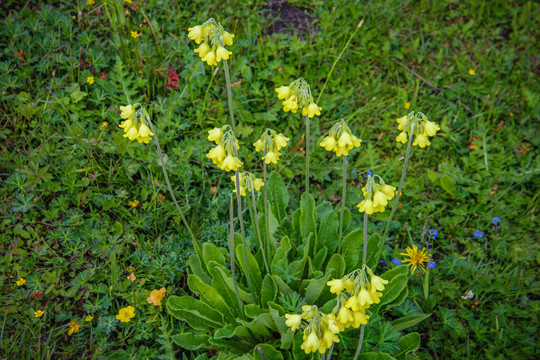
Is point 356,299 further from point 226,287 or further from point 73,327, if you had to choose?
point 73,327

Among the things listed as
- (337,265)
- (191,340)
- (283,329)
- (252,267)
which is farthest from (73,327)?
(337,265)

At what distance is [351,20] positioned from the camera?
14.8ft

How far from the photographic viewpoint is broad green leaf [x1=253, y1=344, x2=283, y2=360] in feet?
7.44

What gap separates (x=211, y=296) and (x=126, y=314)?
0.58 m

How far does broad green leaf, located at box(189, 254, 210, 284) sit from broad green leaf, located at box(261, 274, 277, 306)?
487mm

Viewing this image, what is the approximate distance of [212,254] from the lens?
2674 mm

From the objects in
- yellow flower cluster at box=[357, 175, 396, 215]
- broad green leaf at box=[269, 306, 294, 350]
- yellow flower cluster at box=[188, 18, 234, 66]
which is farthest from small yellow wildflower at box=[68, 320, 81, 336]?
yellow flower cluster at box=[357, 175, 396, 215]

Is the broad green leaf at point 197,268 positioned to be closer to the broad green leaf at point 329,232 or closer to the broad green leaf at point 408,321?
the broad green leaf at point 329,232

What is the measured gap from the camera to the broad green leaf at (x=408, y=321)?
254cm

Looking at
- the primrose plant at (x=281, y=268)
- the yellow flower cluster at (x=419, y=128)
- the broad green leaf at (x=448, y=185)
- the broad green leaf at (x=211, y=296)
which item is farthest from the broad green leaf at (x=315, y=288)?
the broad green leaf at (x=448, y=185)

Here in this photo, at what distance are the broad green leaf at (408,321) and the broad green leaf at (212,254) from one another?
115 centimetres

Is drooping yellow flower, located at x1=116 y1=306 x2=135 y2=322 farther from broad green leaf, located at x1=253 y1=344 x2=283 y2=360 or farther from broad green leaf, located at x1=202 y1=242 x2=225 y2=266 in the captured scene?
broad green leaf, located at x1=253 y1=344 x2=283 y2=360

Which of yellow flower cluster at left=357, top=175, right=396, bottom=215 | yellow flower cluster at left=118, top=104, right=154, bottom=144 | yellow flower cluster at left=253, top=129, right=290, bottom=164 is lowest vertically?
yellow flower cluster at left=357, top=175, right=396, bottom=215

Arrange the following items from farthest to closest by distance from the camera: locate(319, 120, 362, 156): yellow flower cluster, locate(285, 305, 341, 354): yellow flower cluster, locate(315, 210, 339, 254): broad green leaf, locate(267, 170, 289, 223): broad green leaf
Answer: locate(267, 170, 289, 223): broad green leaf
locate(315, 210, 339, 254): broad green leaf
locate(319, 120, 362, 156): yellow flower cluster
locate(285, 305, 341, 354): yellow flower cluster
